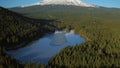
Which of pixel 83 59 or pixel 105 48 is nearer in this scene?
pixel 83 59

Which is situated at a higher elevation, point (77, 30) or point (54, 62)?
point (54, 62)

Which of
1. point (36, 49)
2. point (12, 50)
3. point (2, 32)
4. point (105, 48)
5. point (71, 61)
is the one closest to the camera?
point (71, 61)

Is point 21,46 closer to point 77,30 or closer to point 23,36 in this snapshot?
point 23,36

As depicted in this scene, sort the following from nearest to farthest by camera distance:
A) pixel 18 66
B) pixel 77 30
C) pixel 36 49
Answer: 1. pixel 18 66
2. pixel 36 49
3. pixel 77 30

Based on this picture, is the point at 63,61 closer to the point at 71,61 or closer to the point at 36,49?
the point at 71,61

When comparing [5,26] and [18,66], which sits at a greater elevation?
[18,66]

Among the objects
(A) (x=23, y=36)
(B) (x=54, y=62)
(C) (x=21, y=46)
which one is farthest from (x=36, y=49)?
(B) (x=54, y=62)

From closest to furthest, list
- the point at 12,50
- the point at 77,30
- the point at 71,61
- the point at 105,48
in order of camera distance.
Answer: the point at 71,61, the point at 105,48, the point at 12,50, the point at 77,30

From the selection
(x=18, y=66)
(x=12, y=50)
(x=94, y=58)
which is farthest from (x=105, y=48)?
(x=18, y=66)

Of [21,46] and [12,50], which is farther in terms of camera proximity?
[21,46]
